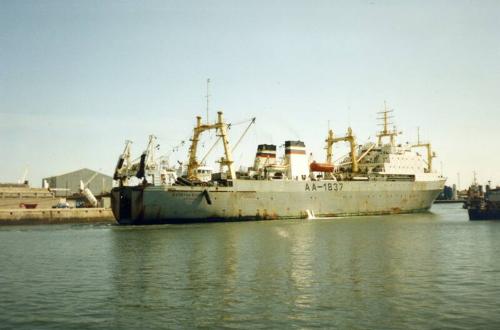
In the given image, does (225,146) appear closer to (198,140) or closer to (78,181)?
(198,140)

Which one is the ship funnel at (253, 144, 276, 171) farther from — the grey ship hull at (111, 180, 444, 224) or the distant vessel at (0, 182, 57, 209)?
the distant vessel at (0, 182, 57, 209)

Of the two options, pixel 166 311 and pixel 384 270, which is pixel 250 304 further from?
pixel 384 270

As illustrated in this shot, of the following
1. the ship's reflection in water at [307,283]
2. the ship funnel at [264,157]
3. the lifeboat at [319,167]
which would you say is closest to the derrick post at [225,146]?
the ship funnel at [264,157]

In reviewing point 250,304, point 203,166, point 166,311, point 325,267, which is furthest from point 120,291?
point 203,166

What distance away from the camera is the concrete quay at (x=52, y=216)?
159ft

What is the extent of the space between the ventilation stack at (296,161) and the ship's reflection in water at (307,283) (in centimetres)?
2122

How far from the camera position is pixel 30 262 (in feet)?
67.0

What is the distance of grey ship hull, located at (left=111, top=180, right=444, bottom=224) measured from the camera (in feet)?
125

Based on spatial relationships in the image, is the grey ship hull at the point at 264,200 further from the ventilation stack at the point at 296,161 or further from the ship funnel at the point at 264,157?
the ship funnel at the point at 264,157

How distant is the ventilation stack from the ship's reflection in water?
2122cm

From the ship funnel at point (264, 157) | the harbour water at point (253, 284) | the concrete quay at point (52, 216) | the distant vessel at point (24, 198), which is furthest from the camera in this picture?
the distant vessel at point (24, 198)

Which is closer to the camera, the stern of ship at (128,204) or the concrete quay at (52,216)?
the stern of ship at (128,204)

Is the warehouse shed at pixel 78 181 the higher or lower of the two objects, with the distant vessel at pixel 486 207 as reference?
higher

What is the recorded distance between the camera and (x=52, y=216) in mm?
50906
